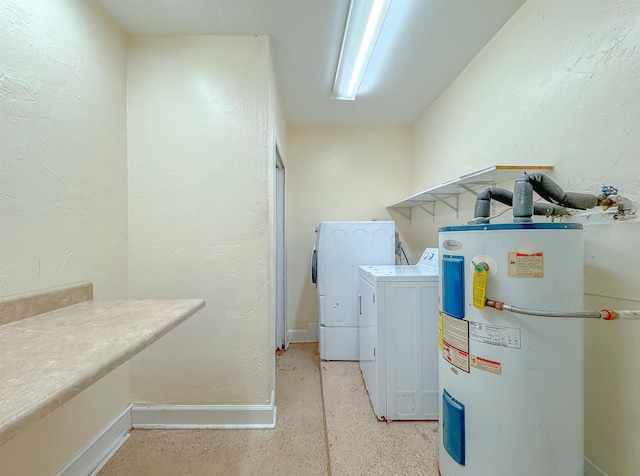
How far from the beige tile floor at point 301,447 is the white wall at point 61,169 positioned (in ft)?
1.05

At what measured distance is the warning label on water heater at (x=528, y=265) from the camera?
0.99 m

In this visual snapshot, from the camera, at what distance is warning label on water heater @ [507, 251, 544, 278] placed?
99cm

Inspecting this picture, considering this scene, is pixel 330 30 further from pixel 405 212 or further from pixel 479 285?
pixel 405 212

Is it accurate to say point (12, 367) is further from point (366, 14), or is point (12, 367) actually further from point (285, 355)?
point (285, 355)

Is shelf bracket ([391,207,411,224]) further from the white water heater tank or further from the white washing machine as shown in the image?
the white water heater tank

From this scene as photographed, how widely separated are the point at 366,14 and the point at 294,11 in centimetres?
42

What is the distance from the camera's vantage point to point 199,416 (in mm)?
1690

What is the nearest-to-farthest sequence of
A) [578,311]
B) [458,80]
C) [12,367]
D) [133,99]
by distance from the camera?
1. [12,367]
2. [578,311]
3. [133,99]
4. [458,80]

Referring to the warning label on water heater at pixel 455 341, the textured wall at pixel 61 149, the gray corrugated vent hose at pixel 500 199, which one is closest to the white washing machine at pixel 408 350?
the warning label on water heater at pixel 455 341

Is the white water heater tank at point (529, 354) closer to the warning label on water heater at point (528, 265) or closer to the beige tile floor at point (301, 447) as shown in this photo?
the warning label on water heater at point (528, 265)

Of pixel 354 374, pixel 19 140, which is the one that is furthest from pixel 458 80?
pixel 19 140

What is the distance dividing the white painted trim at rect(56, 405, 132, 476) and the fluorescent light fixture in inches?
107

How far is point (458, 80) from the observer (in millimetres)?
2176

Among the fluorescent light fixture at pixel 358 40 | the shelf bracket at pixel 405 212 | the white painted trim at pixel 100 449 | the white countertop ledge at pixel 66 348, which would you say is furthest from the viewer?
the shelf bracket at pixel 405 212
